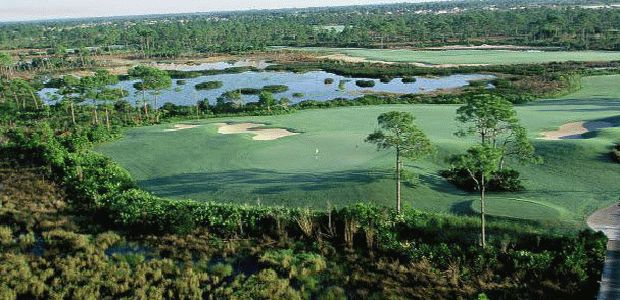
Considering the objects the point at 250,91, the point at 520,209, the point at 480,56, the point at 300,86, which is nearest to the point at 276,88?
the point at 250,91

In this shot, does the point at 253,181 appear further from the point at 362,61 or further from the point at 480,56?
the point at 480,56

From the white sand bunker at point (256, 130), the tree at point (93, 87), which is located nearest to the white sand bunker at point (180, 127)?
the white sand bunker at point (256, 130)

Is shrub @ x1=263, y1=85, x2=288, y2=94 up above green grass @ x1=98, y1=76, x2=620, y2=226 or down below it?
below

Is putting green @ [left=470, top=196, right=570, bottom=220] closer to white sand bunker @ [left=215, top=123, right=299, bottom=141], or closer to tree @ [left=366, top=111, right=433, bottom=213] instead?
tree @ [left=366, top=111, right=433, bottom=213]

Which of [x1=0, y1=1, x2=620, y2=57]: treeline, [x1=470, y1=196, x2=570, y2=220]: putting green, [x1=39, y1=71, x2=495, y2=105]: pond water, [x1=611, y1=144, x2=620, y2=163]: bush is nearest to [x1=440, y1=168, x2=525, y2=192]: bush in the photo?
[x1=470, y1=196, x2=570, y2=220]: putting green

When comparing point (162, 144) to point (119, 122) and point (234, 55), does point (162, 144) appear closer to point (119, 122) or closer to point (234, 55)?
point (119, 122)

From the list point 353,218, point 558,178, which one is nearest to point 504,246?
point 353,218
